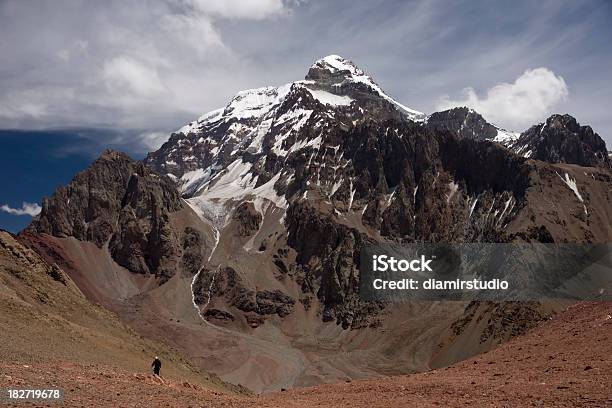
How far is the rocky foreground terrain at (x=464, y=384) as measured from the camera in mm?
20875

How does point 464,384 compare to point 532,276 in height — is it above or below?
below

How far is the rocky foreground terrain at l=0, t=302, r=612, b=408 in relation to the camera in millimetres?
20875

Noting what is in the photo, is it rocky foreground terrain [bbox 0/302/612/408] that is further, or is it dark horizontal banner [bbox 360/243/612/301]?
dark horizontal banner [bbox 360/243/612/301]

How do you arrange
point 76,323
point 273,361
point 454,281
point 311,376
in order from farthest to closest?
point 454,281
point 273,361
point 311,376
point 76,323

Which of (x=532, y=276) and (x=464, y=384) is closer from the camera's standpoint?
(x=464, y=384)

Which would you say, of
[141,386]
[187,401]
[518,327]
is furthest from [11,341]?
[518,327]

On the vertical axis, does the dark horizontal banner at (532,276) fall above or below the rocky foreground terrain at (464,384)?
above

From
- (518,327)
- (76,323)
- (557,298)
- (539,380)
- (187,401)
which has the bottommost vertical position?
(187,401)

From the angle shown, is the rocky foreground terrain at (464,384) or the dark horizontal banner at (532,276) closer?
the rocky foreground terrain at (464,384)

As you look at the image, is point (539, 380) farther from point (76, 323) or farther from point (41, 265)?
point (41, 265)

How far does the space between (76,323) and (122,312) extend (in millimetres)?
147383

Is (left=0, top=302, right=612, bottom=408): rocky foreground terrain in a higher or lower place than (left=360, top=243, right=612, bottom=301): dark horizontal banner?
lower

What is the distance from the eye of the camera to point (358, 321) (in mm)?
196500

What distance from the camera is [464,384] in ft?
81.0
